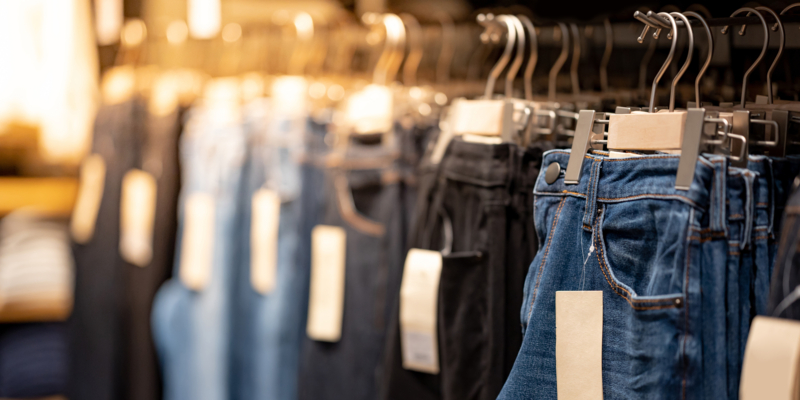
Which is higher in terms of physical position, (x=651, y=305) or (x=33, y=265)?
(x=651, y=305)

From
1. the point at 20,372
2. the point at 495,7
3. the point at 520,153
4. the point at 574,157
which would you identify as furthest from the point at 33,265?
the point at 574,157

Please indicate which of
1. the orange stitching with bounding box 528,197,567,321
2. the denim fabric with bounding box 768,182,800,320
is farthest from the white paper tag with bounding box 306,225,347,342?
the denim fabric with bounding box 768,182,800,320

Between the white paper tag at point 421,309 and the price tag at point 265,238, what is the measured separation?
54cm

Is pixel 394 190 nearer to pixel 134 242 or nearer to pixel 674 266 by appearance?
pixel 674 266

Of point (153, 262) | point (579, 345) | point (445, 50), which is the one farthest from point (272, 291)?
point (579, 345)

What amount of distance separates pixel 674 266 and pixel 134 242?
5.36 feet

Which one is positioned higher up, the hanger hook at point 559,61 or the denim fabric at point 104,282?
the hanger hook at point 559,61

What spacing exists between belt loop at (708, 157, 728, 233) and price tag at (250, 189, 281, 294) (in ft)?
3.45

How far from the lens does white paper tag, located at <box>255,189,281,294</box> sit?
1.53 meters

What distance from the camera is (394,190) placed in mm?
1318

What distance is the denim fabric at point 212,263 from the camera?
1.66 m

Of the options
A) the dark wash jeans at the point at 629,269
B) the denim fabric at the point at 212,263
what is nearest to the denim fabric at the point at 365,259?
the denim fabric at the point at 212,263

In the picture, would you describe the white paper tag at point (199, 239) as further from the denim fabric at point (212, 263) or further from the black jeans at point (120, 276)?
the black jeans at point (120, 276)

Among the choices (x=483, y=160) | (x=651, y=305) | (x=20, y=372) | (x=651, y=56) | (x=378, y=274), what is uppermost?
(x=651, y=56)
